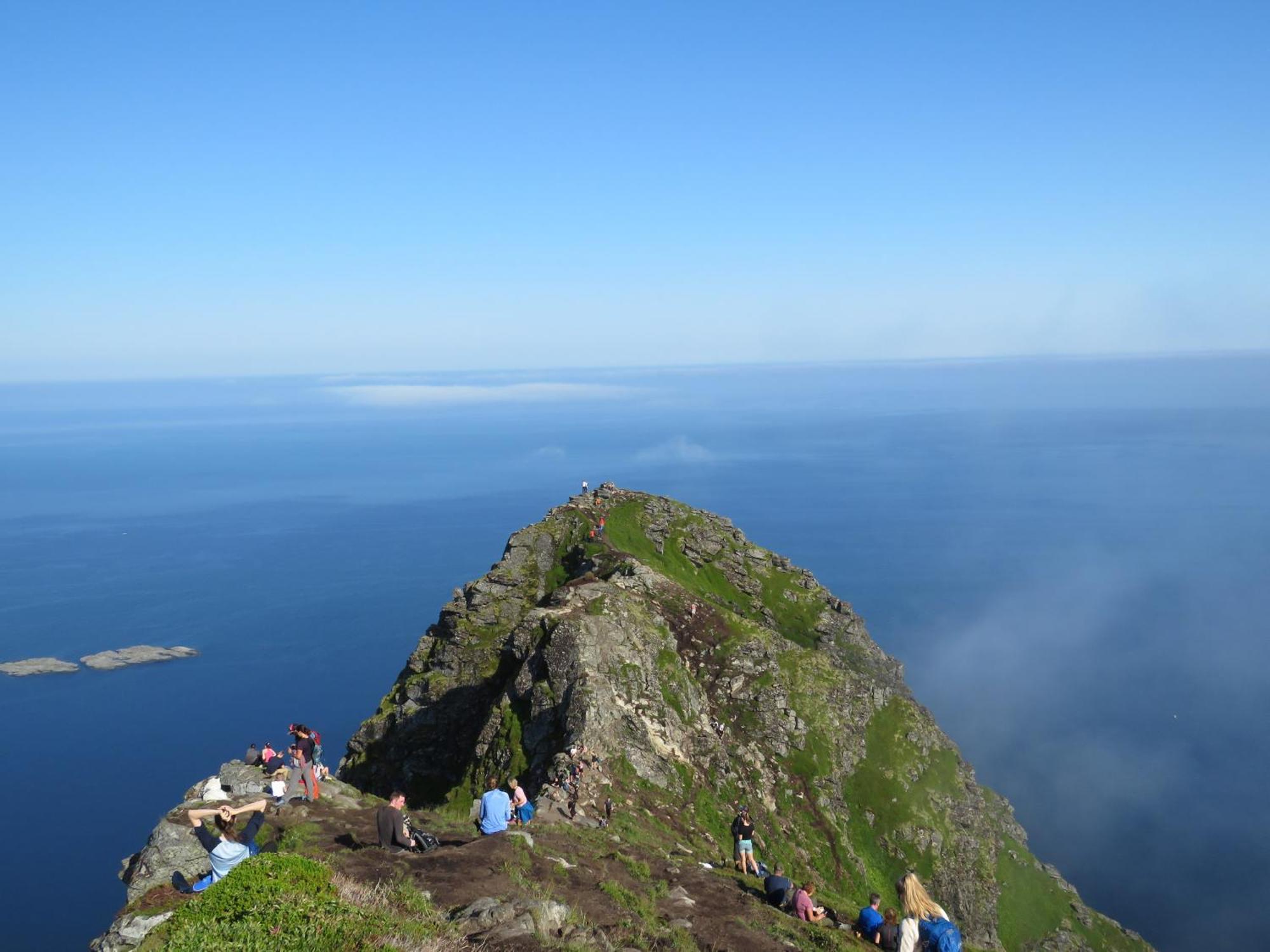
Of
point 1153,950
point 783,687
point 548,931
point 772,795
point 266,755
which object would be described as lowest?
point 1153,950

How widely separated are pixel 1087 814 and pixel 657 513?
101650 millimetres

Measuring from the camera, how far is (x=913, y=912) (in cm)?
2112

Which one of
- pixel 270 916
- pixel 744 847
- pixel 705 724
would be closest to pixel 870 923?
pixel 744 847

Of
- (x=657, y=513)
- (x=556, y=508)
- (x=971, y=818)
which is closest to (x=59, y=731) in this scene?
(x=556, y=508)

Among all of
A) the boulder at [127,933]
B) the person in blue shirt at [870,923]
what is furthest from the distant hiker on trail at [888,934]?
the boulder at [127,933]

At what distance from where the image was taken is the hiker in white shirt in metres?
20.8

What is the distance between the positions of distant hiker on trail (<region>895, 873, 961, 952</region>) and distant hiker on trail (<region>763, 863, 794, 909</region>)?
7.61 metres

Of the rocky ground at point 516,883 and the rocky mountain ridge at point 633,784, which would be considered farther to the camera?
the rocky mountain ridge at point 633,784

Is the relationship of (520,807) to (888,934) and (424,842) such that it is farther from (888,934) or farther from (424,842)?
(888,934)

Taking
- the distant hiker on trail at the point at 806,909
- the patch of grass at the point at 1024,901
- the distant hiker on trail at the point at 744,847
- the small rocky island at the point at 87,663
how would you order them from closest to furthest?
the distant hiker on trail at the point at 806,909, the distant hiker on trail at the point at 744,847, the patch of grass at the point at 1024,901, the small rocky island at the point at 87,663

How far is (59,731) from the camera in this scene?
166125 mm

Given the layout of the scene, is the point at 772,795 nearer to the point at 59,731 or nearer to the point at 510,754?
the point at 510,754

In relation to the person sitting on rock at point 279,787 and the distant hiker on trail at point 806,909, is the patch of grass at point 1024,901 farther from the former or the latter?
the person sitting on rock at point 279,787

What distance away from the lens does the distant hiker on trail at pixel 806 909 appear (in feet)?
89.2
